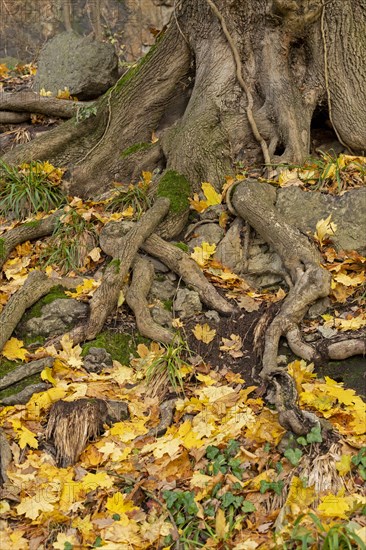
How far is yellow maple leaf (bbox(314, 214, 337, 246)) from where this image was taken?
228 inches

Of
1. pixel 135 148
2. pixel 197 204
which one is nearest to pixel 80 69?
pixel 135 148

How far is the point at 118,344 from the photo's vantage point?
17.2 ft

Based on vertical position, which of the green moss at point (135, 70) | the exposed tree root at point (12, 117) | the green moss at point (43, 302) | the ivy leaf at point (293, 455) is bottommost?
the ivy leaf at point (293, 455)

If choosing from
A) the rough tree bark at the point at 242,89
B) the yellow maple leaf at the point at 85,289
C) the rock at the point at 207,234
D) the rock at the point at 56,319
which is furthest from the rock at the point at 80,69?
the rock at the point at 56,319

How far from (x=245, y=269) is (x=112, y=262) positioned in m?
1.19

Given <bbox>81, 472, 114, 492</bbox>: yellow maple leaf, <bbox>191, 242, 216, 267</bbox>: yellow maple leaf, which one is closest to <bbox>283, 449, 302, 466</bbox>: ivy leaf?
<bbox>81, 472, 114, 492</bbox>: yellow maple leaf

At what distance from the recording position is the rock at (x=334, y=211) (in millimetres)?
5773

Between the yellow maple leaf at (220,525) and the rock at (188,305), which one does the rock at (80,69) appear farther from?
the yellow maple leaf at (220,525)

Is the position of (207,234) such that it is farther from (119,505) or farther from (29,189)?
(119,505)

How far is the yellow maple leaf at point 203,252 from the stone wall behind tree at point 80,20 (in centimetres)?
1222

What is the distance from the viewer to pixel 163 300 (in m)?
5.66

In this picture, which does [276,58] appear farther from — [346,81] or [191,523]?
[191,523]

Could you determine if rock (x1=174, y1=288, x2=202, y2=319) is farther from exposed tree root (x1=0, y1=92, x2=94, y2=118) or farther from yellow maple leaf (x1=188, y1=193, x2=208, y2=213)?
exposed tree root (x1=0, y1=92, x2=94, y2=118)

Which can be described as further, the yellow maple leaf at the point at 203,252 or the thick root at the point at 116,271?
the yellow maple leaf at the point at 203,252
